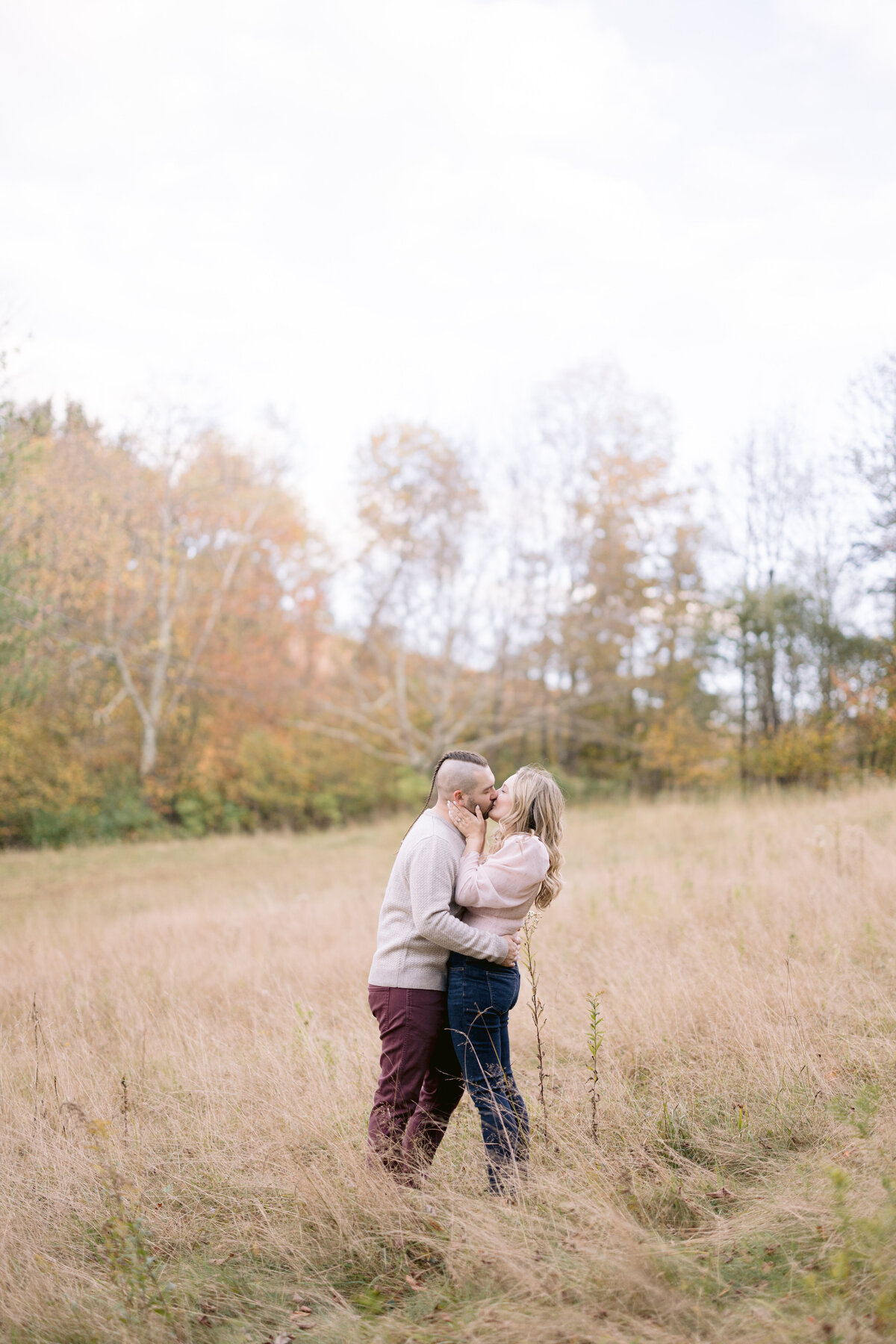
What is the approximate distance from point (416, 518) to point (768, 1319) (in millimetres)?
22542

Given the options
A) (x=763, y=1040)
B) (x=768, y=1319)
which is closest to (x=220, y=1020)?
(x=763, y=1040)

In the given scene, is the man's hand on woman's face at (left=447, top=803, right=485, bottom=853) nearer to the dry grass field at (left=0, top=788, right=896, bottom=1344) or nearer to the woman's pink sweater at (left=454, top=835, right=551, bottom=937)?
the woman's pink sweater at (left=454, top=835, right=551, bottom=937)

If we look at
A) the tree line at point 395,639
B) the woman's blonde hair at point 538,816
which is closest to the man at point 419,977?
the woman's blonde hair at point 538,816

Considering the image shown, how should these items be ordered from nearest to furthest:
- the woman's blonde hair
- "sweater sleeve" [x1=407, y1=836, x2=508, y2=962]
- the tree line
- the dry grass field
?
the dry grass field < "sweater sleeve" [x1=407, y1=836, x2=508, y2=962] < the woman's blonde hair < the tree line

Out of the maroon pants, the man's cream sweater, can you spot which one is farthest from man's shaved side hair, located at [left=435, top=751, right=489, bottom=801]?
the maroon pants

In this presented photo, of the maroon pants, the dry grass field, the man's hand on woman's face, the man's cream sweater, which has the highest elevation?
the man's hand on woman's face

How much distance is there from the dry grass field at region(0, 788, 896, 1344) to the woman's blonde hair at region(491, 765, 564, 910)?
1.14 metres

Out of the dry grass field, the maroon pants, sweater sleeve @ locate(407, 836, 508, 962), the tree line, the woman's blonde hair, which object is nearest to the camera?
the dry grass field

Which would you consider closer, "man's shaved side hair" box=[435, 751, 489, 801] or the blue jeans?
the blue jeans

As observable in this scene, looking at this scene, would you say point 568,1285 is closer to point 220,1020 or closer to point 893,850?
point 220,1020

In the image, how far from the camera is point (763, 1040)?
4418 mm

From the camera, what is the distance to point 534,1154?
354 centimetres

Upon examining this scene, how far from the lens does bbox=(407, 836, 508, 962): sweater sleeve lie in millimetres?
3197

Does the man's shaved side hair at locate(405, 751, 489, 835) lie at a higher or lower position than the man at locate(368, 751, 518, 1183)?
higher
